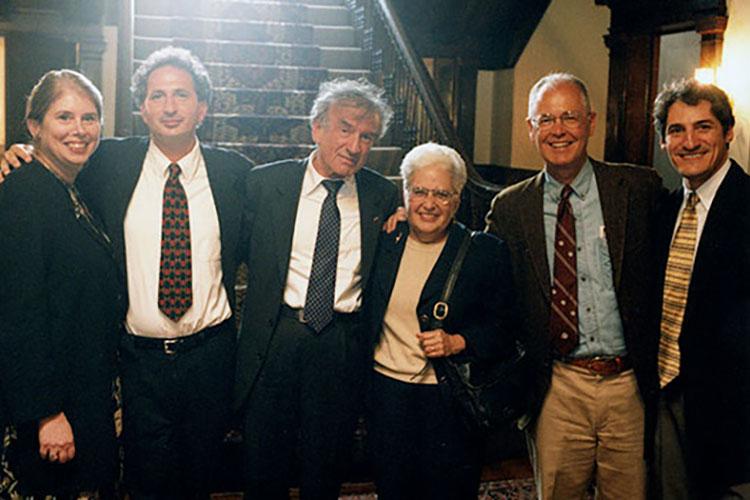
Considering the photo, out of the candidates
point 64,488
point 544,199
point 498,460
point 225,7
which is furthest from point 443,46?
point 64,488

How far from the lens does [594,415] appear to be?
7.86 ft

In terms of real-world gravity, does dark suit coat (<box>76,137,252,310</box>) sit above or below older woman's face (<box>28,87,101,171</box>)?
below

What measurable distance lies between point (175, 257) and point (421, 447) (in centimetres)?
95

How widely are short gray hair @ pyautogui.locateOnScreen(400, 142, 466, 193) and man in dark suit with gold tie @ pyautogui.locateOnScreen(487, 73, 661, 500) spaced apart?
0.24 metres

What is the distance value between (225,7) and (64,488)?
5583 millimetres

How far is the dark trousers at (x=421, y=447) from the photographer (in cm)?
237

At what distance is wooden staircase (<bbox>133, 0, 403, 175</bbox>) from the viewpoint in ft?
18.7

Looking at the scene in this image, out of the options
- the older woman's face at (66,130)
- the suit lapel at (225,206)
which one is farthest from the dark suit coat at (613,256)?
the older woman's face at (66,130)

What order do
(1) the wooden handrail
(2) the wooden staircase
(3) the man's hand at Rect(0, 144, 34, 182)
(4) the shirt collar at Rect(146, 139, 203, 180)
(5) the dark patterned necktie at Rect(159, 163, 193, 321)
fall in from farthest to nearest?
(2) the wooden staircase → (1) the wooden handrail → (4) the shirt collar at Rect(146, 139, 203, 180) → (5) the dark patterned necktie at Rect(159, 163, 193, 321) → (3) the man's hand at Rect(0, 144, 34, 182)

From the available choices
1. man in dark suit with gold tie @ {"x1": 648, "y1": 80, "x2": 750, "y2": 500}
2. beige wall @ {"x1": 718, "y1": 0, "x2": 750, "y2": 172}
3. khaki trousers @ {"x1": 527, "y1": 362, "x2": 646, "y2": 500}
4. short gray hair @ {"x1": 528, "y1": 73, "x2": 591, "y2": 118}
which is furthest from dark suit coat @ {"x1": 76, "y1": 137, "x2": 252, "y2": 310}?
beige wall @ {"x1": 718, "y1": 0, "x2": 750, "y2": 172}

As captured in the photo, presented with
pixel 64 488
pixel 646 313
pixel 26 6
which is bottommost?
pixel 64 488

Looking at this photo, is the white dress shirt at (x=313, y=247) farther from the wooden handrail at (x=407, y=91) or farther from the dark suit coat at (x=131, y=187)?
the wooden handrail at (x=407, y=91)

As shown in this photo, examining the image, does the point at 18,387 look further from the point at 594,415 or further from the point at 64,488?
the point at 594,415

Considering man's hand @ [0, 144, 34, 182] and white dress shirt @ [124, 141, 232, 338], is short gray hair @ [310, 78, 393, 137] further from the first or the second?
man's hand @ [0, 144, 34, 182]
